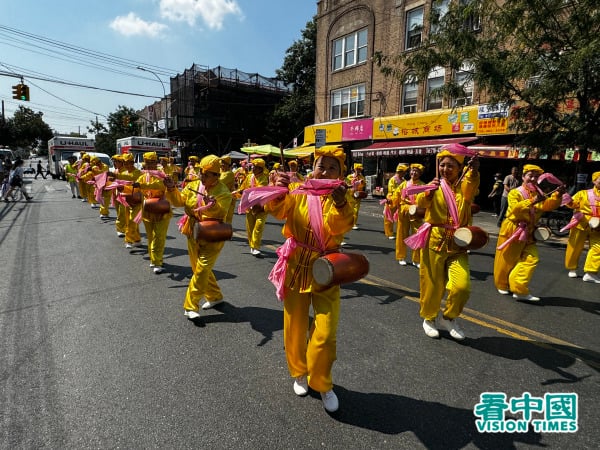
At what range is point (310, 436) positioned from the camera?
258cm

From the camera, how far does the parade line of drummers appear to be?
2811 mm

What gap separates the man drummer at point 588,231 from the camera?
20.7 ft

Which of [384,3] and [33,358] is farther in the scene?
[384,3]

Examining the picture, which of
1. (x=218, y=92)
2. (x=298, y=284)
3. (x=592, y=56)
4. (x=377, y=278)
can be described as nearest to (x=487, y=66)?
(x=592, y=56)

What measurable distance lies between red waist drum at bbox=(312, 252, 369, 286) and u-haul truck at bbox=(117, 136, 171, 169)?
2577 cm

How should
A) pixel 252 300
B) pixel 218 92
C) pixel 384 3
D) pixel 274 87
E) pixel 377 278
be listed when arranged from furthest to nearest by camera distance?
pixel 274 87 < pixel 218 92 < pixel 384 3 < pixel 377 278 < pixel 252 300

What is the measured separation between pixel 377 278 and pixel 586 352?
2.96 m

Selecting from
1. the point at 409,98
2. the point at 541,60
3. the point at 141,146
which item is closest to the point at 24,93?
the point at 141,146

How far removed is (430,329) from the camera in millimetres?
4133

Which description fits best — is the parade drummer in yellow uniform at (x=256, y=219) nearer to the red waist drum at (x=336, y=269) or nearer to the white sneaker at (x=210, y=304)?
the white sneaker at (x=210, y=304)

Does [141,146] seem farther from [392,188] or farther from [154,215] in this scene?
[154,215]

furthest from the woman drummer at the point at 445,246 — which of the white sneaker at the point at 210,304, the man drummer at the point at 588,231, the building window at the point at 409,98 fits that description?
the building window at the point at 409,98

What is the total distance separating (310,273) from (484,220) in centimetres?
1294

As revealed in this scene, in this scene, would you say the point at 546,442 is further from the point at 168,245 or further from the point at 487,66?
the point at 487,66
